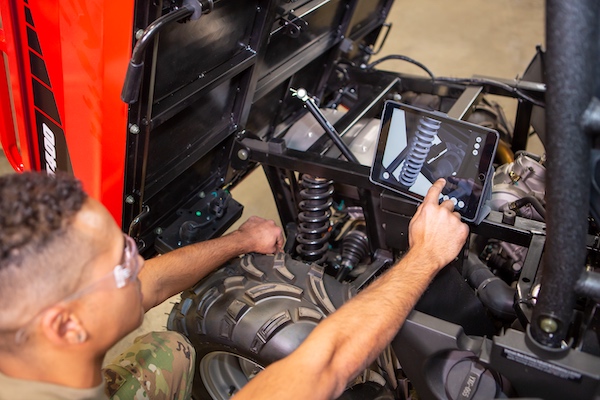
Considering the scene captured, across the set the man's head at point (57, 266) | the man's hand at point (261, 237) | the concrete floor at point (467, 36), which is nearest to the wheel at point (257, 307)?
the man's hand at point (261, 237)

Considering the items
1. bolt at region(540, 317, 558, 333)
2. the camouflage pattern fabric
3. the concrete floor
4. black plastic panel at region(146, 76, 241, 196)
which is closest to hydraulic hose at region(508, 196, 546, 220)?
bolt at region(540, 317, 558, 333)

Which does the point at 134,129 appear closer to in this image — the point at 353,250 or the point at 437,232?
the point at 437,232

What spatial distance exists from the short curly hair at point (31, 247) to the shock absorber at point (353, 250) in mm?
1285

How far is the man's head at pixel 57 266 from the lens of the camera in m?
1.18

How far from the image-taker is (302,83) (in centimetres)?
278

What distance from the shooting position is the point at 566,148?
3.78ft

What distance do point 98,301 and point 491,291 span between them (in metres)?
1.21

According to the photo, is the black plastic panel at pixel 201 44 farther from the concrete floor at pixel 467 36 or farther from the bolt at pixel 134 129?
the concrete floor at pixel 467 36

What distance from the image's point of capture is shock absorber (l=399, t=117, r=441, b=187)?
1.84m

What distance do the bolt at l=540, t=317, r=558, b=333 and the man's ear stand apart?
94cm

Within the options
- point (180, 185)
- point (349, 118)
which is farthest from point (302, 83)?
point (180, 185)

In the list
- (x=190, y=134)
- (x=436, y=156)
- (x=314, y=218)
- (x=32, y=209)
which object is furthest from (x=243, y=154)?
(x=32, y=209)

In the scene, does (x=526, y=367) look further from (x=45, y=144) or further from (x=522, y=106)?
(x=522, y=106)

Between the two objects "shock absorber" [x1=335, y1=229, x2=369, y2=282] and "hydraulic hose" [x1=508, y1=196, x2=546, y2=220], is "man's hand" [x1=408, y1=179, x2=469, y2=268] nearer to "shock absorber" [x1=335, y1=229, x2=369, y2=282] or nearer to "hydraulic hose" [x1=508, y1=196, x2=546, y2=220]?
"hydraulic hose" [x1=508, y1=196, x2=546, y2=220]
